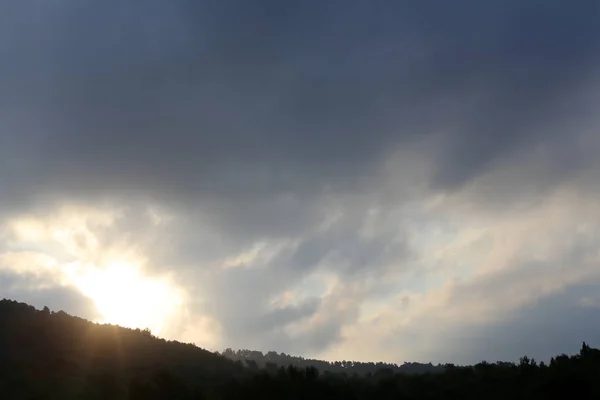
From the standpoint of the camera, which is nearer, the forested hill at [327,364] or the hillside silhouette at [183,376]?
the hillside silhouette at [183,376]

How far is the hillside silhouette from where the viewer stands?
4356 centimetres

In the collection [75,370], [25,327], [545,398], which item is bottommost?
[545,398]

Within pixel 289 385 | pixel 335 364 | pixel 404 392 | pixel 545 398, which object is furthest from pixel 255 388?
pixel 335 364

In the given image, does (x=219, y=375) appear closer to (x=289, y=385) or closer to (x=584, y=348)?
(x=289, y=385)

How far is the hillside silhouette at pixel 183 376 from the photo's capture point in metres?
Result: 43.6

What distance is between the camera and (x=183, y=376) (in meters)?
54.9

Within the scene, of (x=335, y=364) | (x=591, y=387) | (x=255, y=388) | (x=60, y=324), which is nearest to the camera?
(x=591, y=387)

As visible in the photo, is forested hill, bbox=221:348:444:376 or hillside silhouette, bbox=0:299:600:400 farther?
forested hill, bbox=221:348:444:376

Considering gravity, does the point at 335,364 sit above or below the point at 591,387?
above

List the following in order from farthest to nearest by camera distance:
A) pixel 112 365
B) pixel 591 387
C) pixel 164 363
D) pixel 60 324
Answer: pixel 60 324 → pixel 164 363 → pixel 112 365 → pixel 591 387

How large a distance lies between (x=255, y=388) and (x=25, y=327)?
1209 inches

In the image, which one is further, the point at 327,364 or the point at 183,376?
the point at 327,364

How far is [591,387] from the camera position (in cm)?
4206

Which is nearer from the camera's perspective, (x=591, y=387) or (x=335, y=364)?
(x=591, y=387)
